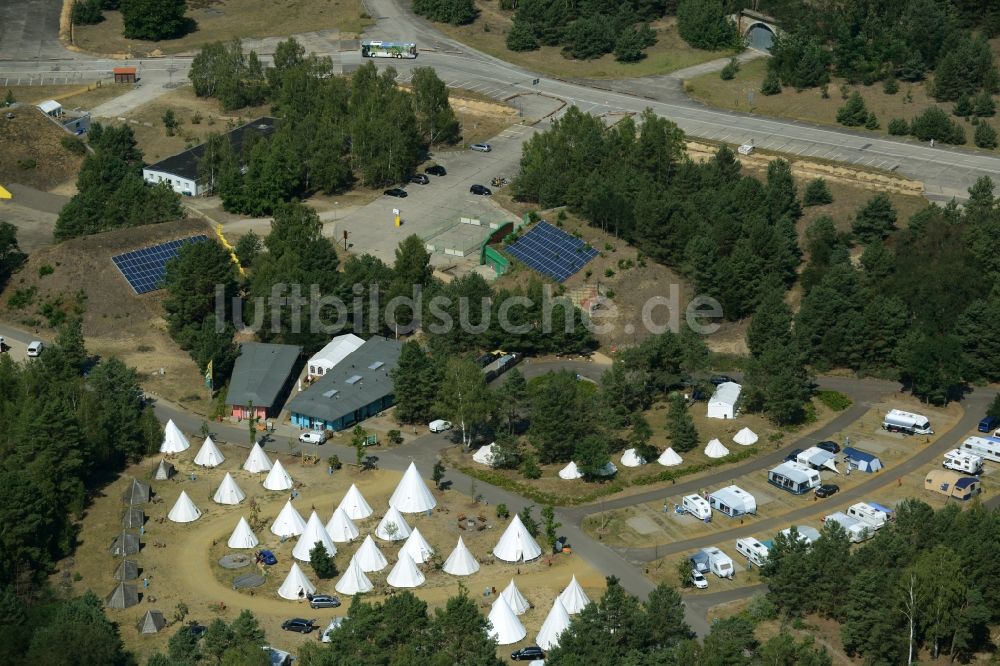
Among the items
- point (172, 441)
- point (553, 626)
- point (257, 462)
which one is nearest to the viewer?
point (553, 626)

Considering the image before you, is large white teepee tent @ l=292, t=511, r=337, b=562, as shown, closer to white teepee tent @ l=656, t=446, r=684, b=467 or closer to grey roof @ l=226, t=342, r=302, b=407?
grey roof @ l=226, t=342, r=302, b=407

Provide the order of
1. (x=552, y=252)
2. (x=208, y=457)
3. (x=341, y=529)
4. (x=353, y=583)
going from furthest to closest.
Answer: (x=552, y=252) → (x=208, y=457) → (x=341, y=529) → (x=353, y=583)

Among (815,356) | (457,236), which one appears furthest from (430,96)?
(815,356)

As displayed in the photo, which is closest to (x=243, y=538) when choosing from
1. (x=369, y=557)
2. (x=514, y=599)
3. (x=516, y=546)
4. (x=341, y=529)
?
(x=341, y=529)

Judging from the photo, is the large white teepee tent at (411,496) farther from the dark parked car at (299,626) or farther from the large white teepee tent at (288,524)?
the dark parked car at (299,626)

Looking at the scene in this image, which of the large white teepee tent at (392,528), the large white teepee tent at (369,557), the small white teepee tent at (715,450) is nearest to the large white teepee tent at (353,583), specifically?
the large white teepee tent at (369,557)

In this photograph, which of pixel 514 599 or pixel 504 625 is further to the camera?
pixel 514 599

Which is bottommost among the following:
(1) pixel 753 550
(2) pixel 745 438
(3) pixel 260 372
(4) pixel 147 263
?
(4) pixel 147 263

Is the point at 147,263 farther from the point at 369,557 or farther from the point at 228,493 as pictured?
the point at 369,557

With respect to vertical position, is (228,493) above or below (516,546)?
below
